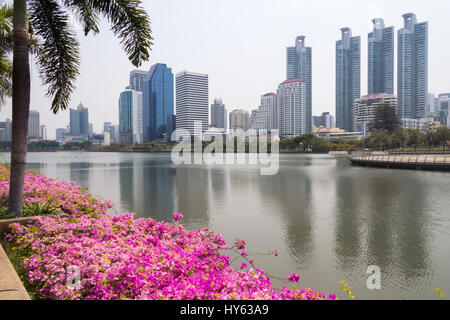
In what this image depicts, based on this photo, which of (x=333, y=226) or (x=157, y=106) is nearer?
(x=333, y=226)

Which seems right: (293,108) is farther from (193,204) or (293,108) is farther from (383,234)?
(383,234)

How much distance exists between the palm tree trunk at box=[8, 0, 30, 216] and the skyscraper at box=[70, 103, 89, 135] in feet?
654

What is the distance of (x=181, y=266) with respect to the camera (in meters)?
3.09

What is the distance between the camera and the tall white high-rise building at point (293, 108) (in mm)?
136000

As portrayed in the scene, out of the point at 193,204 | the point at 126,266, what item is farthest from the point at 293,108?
the point at 126,266

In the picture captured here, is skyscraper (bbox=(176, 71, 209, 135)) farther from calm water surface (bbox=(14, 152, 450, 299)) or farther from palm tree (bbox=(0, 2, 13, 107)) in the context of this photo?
palm tree (bbox=(0, 2, 13, 107))

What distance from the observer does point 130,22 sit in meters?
6.06

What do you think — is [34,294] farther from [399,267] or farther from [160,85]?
[160,85]

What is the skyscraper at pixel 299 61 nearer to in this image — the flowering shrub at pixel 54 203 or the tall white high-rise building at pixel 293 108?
the tall white high-rise building at pixel 293 108

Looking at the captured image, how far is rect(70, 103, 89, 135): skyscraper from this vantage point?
188 m

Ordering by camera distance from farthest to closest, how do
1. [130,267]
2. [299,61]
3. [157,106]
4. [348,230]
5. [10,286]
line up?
[299,61], [157,106], [348,230], [130,267], [10,286]

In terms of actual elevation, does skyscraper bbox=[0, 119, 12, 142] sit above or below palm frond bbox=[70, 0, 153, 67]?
above

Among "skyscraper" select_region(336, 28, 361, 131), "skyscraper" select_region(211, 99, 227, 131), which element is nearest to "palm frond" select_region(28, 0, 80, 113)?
"skyscraper" select_region(336, 28, 361, 131)

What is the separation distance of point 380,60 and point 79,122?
169 meters
